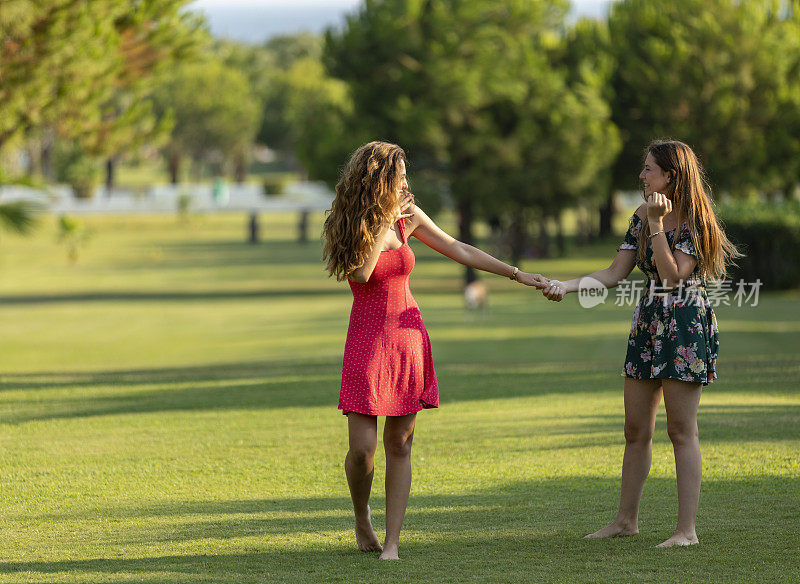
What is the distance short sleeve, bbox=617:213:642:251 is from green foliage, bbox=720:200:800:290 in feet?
75.6

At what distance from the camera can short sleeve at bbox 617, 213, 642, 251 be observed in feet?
18.1

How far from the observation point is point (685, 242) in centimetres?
536

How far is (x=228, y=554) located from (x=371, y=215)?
1.67m

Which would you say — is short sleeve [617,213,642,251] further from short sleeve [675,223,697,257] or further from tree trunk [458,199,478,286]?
tree trunk [458,199,478,286]

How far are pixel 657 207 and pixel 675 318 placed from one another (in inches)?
20.6

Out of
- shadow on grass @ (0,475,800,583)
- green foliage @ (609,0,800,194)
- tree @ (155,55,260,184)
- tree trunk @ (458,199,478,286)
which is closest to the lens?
shadow on grass @ (0,475,800,583)

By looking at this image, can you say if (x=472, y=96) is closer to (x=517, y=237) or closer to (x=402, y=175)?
(x=517, y=237)

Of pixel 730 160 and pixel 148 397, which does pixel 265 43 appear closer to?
pixel 730 160

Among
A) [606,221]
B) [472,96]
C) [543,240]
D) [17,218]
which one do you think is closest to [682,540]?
[17,218]

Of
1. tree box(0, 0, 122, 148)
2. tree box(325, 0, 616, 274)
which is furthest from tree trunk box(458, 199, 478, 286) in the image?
tree box(0, 0, 122, 148)

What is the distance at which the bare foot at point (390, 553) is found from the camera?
508 cm

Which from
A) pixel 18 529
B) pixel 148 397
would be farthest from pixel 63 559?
pixel 148 397

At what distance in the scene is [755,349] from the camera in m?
18.3

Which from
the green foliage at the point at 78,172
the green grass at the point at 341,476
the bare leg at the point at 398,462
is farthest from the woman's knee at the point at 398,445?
the green foliage at the point at 78,172
